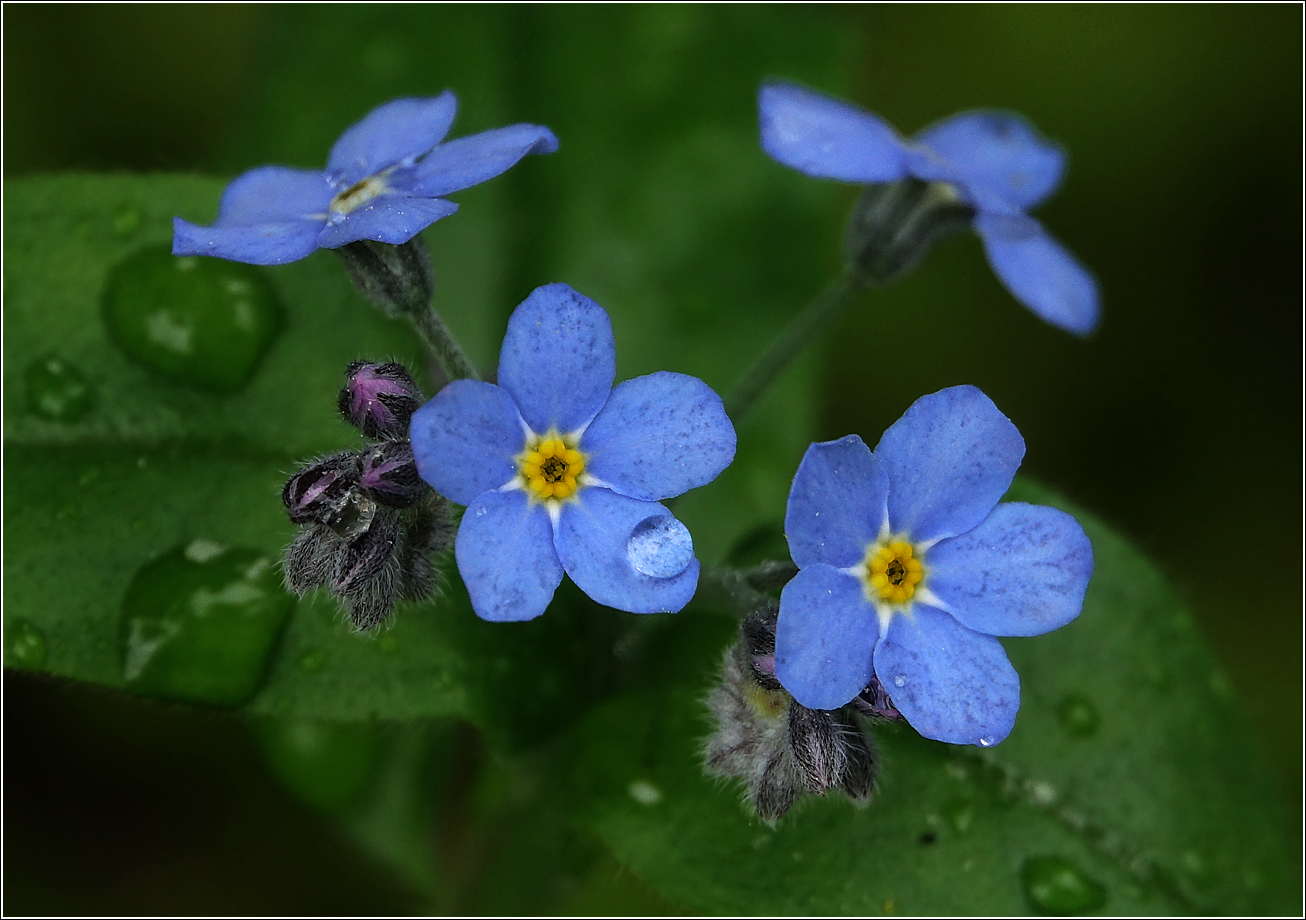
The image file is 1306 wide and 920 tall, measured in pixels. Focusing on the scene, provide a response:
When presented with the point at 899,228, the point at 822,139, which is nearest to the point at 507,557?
the point at 822,139

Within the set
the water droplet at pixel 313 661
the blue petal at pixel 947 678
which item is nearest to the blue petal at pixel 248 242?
the water droplet at pixel 313 661

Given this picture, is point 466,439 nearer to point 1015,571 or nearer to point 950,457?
point 950,457

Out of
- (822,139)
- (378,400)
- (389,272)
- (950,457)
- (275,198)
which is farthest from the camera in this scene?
(822,139)

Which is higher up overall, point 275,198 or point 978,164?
point 275,198

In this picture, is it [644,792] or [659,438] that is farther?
[644,792]

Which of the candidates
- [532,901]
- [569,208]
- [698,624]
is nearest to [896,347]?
[569,208]

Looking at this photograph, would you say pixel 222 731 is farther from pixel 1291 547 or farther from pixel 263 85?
pixel 1291 547

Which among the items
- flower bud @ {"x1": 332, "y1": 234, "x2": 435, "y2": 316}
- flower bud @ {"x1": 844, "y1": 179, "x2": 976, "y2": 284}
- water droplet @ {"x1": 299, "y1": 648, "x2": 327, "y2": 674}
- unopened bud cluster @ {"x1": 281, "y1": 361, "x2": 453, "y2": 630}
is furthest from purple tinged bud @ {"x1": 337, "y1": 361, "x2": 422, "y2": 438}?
flower bud @ {"x1": 844, "y1": 179, "x2": 976, "y2": 284}
